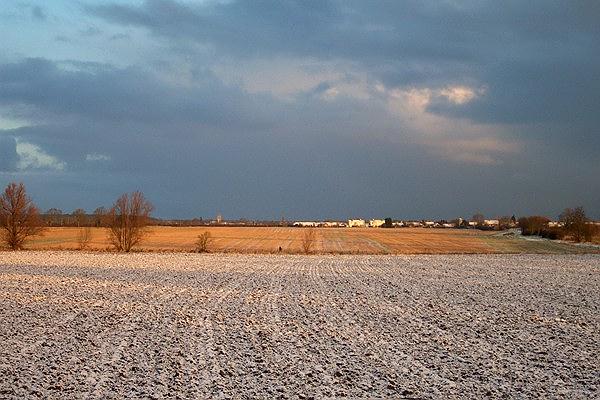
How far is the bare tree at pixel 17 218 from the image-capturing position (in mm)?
62312

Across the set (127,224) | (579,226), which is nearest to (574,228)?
(579,226)

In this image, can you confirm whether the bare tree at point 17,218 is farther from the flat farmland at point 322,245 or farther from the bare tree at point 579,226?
the bare tree at point 579,226

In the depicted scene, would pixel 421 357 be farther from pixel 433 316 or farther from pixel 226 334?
pixel 433 316

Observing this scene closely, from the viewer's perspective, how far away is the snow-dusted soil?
1151 centimetres

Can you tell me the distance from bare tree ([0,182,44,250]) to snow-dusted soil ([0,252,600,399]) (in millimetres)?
33619

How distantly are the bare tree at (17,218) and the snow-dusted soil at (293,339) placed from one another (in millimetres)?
33619

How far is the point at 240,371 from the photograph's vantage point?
495 inches

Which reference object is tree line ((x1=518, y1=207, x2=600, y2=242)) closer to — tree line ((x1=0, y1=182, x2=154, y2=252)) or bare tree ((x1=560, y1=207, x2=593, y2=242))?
bare tree ((x1=560, y1=207, x2=593, y2=242))

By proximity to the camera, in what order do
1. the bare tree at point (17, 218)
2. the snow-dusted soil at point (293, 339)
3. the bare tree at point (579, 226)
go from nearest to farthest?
the snow-dusted soil at point (293, 339) → the bare tree at point (17, 218) → the bare tree at point (579, 226)

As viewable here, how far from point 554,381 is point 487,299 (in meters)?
14.6

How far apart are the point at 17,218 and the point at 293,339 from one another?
54.3 metres

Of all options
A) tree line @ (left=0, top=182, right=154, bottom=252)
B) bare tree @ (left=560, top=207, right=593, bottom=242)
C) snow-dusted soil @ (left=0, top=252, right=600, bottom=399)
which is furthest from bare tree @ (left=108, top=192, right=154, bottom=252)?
bare tree @ (left=560, top=207, right=593, bottom=242)

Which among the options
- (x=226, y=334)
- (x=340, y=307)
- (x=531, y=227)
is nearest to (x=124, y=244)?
(x=340, y=307)

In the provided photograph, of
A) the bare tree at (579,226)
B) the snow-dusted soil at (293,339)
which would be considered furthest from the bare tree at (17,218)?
the bare tree at (579,226)
